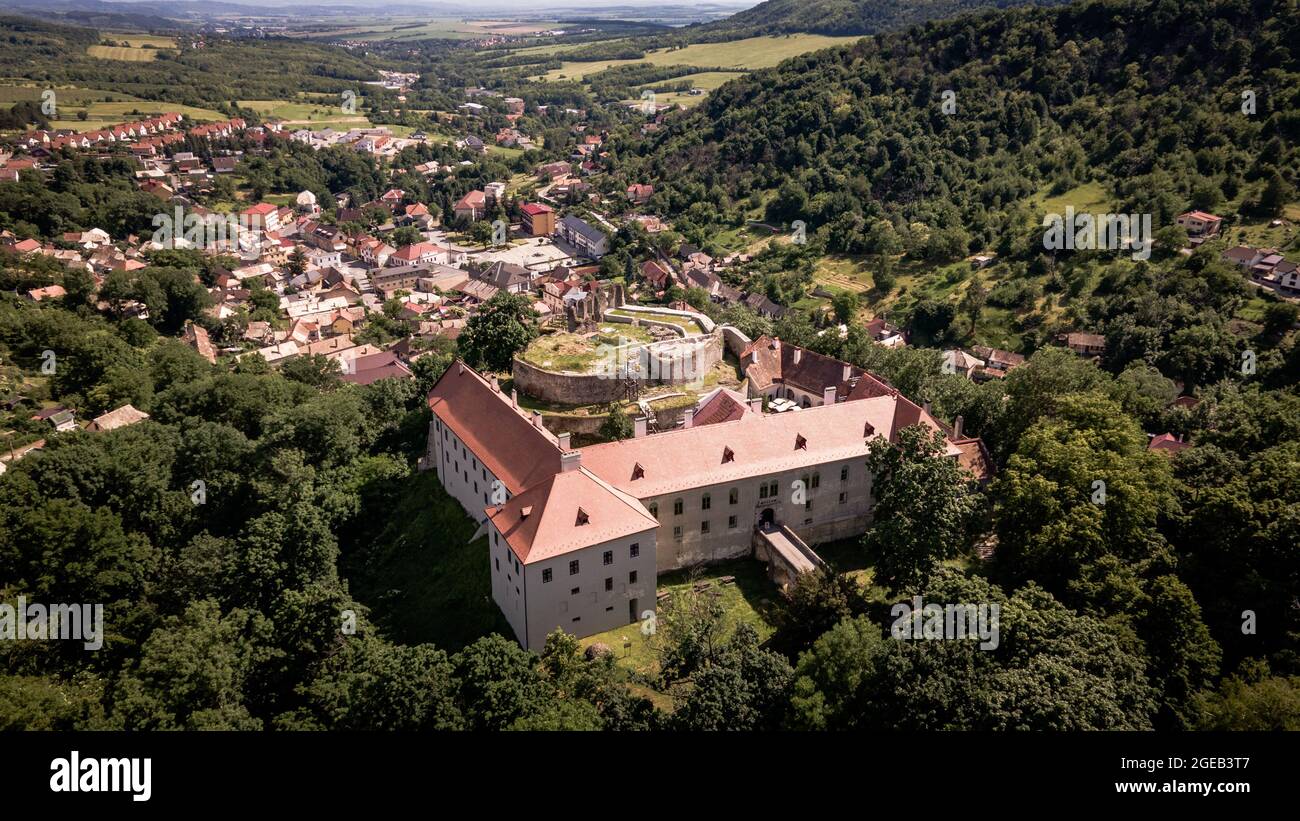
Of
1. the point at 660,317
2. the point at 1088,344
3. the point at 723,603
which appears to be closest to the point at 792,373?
the point at 660,317

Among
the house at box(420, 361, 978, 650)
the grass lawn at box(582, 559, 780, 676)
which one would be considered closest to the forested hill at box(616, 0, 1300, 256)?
the house at box(420, 361, 978, 650)

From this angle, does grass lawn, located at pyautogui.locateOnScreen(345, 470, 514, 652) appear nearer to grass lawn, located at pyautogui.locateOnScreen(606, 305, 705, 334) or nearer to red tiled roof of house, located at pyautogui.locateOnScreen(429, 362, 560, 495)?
red tiled roof of house, located at pyautogui.locateOnScreen(429, 362, 560, 495)

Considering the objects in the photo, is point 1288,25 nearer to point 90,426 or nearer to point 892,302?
point 892,302

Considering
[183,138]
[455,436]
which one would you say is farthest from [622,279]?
[183,138]

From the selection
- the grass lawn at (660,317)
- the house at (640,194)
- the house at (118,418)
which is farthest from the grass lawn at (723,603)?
the house at (640,194)

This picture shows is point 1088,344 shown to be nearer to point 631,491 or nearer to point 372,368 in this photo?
point 631,491

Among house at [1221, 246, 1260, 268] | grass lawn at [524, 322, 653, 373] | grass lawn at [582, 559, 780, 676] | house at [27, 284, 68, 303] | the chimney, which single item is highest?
house at [1221, 246, 1260, 268]
